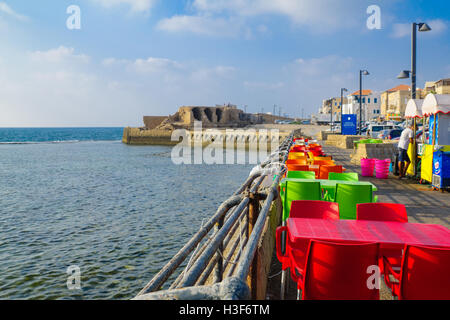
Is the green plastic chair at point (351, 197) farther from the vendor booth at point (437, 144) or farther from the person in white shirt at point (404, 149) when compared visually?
the person in white shirt at point (404, 149)

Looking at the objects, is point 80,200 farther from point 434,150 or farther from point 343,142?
point 343,142

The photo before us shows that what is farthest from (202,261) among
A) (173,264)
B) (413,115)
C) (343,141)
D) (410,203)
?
(343,141)

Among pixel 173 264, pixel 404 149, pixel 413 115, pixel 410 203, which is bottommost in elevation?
pixel 410 203

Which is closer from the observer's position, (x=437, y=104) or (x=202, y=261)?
(x=202, y=261)

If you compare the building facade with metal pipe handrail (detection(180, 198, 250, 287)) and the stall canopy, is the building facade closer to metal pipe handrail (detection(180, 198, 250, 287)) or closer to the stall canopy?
the stall canopy

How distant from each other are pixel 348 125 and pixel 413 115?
18.1m

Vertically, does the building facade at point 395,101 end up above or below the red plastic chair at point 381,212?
above

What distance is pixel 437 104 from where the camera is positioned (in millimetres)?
10773

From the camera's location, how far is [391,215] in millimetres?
4816

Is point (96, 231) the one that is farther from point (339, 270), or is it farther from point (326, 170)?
point (339, 270)

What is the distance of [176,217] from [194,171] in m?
17.3

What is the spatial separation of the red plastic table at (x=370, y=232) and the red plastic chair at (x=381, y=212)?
0.24 meters

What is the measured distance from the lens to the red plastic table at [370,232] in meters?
3.82

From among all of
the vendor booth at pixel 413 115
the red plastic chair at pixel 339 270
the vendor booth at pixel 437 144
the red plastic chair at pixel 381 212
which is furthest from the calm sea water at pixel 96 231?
the vendor booth at pixel 413 115
